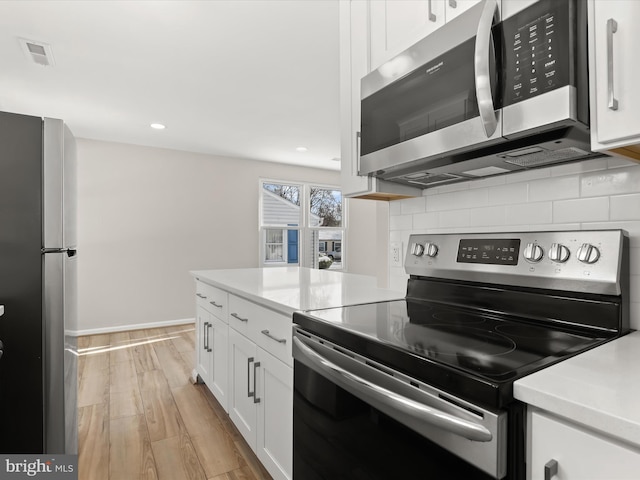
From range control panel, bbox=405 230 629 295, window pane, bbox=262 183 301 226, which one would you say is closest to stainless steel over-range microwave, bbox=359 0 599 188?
range control panel, bbox=405 230 629 295

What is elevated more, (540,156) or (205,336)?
(540,156)

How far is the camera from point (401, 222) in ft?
5.66

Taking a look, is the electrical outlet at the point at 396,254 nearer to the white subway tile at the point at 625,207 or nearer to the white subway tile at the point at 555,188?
the white subway tile at the point at 555,188

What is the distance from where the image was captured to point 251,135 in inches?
170

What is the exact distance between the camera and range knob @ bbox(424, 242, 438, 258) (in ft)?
4.62

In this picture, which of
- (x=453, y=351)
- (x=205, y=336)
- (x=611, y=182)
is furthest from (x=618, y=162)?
(x=205, y=336)

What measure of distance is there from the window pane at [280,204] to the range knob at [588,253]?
4.99 m

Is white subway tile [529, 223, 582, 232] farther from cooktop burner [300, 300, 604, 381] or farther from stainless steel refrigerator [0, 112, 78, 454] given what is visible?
stainless steel refrigerator [0, 112, 78, 454]

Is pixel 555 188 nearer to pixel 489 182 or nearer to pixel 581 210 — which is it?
pixel 581 210

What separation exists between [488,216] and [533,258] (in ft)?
0.98

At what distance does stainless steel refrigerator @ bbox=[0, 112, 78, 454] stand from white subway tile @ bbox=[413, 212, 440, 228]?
146 centimetres

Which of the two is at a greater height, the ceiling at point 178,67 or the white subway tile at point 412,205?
the ceiling at point 178,67

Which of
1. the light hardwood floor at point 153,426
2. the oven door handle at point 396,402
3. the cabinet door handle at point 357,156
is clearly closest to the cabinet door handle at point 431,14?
the cabinet door handle at point 357,156

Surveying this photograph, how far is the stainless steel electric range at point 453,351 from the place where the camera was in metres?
0.66
